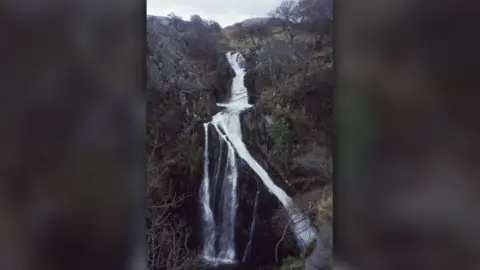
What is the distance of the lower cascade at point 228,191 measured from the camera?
3.95 feet

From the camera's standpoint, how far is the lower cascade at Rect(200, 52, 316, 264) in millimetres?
1205
